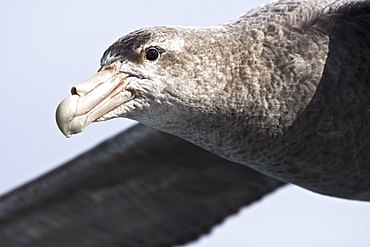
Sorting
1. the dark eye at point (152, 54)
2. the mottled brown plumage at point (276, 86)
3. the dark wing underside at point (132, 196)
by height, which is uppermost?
the dark eye at point (152, 54)

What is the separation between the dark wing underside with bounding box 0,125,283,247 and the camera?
1027 centimetres

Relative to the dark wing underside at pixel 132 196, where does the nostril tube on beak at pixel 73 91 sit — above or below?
above

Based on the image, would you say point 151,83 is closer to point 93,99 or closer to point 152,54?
point 152,54

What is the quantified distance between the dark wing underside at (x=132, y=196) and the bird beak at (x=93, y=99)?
289 cm

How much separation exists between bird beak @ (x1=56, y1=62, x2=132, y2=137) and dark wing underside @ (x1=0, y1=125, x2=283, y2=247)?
2889 millimetres

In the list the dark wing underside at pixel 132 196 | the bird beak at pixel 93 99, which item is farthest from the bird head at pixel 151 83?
the dark wing underside at pixel 132 196

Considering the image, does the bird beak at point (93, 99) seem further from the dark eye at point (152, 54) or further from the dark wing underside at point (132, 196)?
the dark wing underside at point (132, 196)

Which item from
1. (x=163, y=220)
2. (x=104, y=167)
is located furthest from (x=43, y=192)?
(x=163, y=220)

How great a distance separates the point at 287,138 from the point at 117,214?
440 cm

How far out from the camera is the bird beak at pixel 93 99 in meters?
6.64

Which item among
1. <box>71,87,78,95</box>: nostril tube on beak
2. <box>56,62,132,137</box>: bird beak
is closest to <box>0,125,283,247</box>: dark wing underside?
<box>56,62,132,137</box>: bird beak

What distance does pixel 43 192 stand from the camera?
10742mm

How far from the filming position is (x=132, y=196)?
11.2 meters

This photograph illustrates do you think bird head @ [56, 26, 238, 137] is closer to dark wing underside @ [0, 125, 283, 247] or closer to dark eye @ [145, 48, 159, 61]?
dark eye @ [145, 48, 159, 61]
